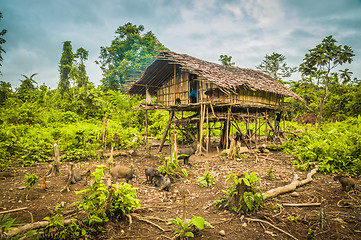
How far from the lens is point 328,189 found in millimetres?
5734

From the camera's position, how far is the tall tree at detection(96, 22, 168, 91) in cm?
2661

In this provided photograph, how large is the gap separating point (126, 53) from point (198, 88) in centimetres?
1907

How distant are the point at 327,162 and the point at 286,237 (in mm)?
6088

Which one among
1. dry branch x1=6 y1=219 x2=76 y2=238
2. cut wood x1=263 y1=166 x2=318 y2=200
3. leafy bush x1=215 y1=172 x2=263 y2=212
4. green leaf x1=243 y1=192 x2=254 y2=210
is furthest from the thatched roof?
dry branch x1=6 y1=219 x2=76 y2=238

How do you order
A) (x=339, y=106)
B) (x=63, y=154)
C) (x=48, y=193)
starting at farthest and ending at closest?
(x=339, y=106), (x=63, y=154), (x=48, y=193)

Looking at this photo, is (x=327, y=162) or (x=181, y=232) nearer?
(x=181, y=232)

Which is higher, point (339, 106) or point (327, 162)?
point (339, 106)

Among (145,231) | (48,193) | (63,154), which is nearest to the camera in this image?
(145,231)

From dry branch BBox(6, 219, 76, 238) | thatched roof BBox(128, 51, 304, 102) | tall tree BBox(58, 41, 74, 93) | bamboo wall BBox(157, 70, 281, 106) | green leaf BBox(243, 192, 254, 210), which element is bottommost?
green leaf BBox(243, 192, 254, 210)

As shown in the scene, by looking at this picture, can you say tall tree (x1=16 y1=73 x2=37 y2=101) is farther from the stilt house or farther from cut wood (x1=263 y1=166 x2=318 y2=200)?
cut wood (x1=263 y1=166 x2=318 y2=200)

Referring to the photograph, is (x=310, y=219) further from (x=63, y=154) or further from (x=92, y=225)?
(x=63, y=154)

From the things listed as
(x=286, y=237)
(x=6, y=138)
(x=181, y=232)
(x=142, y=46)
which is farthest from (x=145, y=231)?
(x=142, y=46)

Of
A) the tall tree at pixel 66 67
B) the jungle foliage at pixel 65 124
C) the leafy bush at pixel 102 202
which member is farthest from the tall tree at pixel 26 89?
the leafy bush at pixel 102 202

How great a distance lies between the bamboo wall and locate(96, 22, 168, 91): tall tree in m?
14.3
